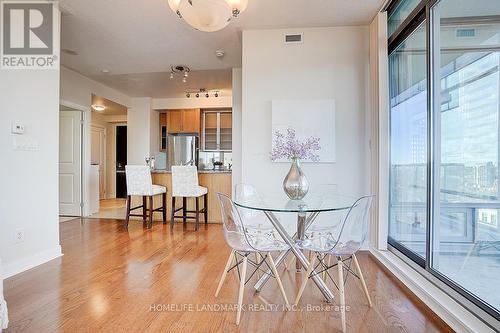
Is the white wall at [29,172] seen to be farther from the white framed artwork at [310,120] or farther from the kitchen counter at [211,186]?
the white framed artwork at [310,120]

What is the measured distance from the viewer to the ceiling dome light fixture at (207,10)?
7.06 feet

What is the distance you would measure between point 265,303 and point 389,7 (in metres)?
3.23

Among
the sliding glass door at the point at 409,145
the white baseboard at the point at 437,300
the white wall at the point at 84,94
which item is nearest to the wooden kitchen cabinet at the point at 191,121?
the white wall at the point at 84,94

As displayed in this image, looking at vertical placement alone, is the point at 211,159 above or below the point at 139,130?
below

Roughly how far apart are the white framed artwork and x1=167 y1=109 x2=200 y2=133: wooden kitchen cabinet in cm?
394

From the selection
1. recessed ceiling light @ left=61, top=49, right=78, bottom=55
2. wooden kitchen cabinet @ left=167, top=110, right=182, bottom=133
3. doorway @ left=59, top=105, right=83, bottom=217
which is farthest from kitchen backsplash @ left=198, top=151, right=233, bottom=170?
recessed ceiling light @ left=61, top=49, right=78, bottom=55

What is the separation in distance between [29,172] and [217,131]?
4686 millimetres

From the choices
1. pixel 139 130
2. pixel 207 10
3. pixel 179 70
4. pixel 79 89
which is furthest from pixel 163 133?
pixel 207 10

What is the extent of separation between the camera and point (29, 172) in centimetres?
272

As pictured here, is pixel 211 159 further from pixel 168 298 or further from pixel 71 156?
pixel 168 298

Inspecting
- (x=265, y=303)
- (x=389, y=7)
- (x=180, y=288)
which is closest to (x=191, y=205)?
(x=180, y=288)

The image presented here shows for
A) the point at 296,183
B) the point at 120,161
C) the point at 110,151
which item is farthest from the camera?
the point at 120,161

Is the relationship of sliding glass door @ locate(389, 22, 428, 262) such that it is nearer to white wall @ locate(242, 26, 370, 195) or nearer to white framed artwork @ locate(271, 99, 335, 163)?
white wall @ locate(242, 26, 370, 195)

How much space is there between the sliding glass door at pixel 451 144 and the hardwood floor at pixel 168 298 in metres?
0.40
